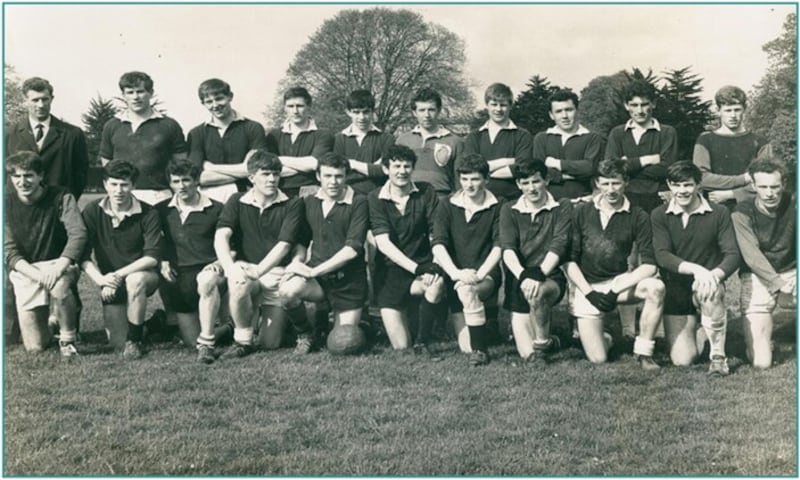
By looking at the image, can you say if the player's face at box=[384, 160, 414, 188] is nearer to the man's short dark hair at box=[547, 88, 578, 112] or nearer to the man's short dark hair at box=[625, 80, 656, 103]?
the man's short dark hair at box=[547, 88, 578, 112]

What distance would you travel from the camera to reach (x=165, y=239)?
669 cm

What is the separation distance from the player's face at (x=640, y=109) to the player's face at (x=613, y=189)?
113 cm

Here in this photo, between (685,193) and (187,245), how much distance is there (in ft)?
13.4

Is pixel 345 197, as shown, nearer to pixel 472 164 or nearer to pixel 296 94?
pixel 472 164

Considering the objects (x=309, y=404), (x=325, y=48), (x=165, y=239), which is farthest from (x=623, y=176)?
(x=325, y=48)

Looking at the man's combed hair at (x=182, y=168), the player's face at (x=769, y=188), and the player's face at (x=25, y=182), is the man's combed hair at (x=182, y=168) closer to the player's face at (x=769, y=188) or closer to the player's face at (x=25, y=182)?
the player's face at (x=25, y=182)

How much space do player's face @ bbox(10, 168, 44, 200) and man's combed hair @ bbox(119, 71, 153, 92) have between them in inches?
43.0

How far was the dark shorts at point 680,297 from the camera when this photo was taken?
6141mm

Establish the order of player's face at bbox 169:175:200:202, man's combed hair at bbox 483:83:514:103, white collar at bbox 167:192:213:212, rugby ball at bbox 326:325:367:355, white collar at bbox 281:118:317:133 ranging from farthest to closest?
white collar at bbox 281:118:317:133 → man's combed hair at bbox 483:83:514:103 → white collar at bbox 167:192:213:212 → player's face at bbox 169:175:200:202 → rugby ball at bbox 326:325:367:355

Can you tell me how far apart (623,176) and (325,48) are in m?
→ 9.51

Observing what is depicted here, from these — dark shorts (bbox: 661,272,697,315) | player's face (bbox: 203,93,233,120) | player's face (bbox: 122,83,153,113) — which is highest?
player's face (bbox: 122,83,153,113)

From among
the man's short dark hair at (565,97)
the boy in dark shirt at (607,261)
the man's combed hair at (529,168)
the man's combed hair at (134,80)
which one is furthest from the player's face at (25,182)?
the man's short dark hair at (565,97)

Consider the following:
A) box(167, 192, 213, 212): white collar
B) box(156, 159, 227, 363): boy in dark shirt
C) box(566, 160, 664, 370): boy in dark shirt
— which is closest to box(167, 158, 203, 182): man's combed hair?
box(156, 159, 227, 363): boy in dark shirt

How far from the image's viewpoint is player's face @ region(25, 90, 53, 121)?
683 cm
